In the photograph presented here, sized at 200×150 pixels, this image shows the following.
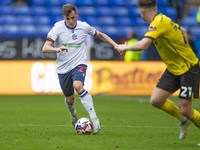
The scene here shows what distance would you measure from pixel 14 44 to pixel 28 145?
11421mm

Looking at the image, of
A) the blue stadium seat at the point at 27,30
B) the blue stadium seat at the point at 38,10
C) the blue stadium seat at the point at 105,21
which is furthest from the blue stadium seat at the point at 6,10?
the blue stadium seat at the point at 105,21

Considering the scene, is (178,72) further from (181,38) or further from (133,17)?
(133,17)

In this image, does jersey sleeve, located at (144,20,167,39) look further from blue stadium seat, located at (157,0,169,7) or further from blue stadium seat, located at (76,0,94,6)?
blue stadium seat, located at (157,0,169,7)

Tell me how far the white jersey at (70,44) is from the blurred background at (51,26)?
9121 millimetres

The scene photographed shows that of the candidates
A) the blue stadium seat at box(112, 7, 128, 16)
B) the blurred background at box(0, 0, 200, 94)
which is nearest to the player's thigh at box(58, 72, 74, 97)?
the blurred background at box(0, 0, 200, 94)

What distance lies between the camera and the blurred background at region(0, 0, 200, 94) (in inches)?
669

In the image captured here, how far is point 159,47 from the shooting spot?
626 cm

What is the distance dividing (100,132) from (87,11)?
14.3 metres

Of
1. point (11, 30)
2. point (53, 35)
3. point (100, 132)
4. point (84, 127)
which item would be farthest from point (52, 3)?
point (84, 127)

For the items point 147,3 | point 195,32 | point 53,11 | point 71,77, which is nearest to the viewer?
point 147,3

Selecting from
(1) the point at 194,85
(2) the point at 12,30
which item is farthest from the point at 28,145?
(2) the point at 12,30

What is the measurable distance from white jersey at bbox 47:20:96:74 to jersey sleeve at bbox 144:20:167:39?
6.84ft

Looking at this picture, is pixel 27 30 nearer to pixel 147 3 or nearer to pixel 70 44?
pixel 70 44

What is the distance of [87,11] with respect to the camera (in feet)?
69.8
